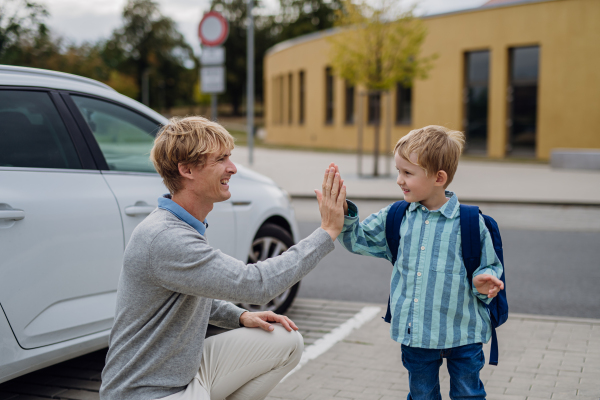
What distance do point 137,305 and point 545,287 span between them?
4.81 m

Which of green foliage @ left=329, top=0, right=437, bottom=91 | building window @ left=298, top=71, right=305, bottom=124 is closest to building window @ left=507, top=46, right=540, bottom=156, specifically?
green foliage @ left=329, top=0, right=437, bottom=91

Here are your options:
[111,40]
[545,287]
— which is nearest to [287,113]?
[545,287]

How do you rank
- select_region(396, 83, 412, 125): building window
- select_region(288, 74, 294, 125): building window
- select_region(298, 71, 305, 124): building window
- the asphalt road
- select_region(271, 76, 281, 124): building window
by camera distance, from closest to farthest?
the asphalt road
select_region(396, 83, 412, 125): building window
select_region(298, 71, 305, 124): building window
select_region(288, 74, 294, 125): building window
select_region(271, 76, 281, 124): building window

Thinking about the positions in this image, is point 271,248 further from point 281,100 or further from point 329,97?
point 281,100

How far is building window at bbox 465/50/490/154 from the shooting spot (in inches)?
973

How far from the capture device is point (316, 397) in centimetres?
345

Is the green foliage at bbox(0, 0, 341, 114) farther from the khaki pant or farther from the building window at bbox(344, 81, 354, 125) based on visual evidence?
the khaki pant

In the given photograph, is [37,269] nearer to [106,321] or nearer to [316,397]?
[106,321]

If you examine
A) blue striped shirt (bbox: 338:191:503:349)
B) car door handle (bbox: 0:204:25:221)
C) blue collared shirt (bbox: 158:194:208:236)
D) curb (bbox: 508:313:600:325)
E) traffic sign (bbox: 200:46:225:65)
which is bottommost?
curb (bbox: 508:313:600:325)

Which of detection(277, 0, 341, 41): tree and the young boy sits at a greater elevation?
detection(277, 0, 341, 41): tree

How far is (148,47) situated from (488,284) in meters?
81.5

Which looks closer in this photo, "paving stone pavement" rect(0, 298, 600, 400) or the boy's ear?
the boy's ear

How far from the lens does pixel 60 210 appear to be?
3197 millimetres

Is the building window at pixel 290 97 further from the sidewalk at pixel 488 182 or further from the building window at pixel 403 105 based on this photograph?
the sidewalk at pixel 488 182
